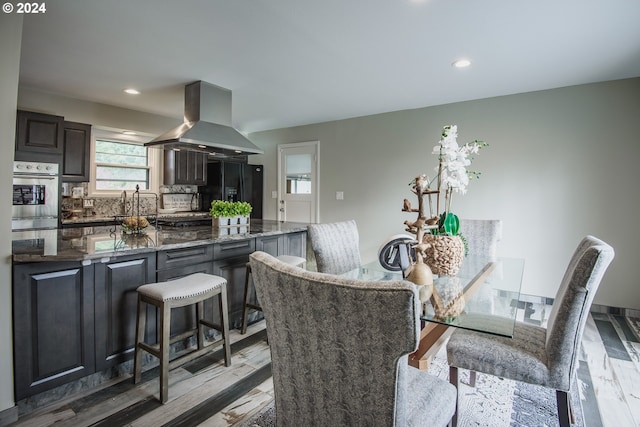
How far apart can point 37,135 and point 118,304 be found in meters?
2.97

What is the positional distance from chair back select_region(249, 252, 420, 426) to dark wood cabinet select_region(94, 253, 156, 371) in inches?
62.1

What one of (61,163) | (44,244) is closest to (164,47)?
(44,244)

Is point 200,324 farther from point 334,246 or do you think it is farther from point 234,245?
Answer: point 334,246

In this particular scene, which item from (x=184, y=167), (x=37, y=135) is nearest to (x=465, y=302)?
(x=37, y=135)

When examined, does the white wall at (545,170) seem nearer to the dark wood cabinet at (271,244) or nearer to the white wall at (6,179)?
the dark wood cabinet at (271,244)

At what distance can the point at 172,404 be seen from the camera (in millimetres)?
1906

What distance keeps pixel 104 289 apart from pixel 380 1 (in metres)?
2.52

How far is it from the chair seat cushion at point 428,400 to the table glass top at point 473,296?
8.6 inches

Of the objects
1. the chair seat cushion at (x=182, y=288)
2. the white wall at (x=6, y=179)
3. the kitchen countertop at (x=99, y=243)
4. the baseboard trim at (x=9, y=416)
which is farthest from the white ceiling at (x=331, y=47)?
the baseboard trim at (x=9, y=416)

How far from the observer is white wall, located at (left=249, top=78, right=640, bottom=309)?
3428mm

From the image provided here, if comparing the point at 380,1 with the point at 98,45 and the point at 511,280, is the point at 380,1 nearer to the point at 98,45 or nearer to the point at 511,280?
the point at 511,280

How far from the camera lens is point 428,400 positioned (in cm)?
110

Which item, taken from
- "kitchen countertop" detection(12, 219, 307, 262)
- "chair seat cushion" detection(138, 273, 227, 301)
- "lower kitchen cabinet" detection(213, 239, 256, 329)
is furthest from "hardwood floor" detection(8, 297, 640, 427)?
"kitchen countertop" detection(12, 219, 307, 262)

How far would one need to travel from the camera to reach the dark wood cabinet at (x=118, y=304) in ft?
6.78
